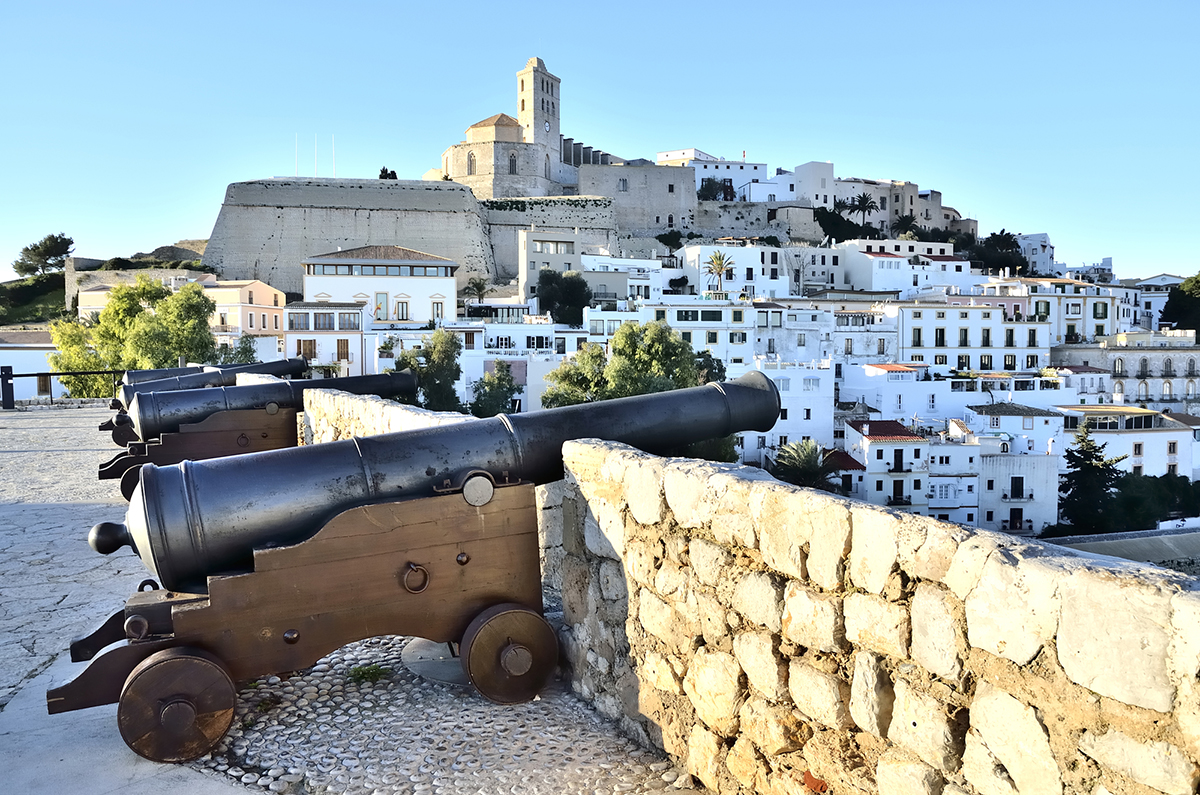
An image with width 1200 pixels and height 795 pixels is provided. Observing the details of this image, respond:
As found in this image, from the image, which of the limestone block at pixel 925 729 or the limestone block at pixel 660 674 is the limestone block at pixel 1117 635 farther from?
the limestone block at pixel 660 674

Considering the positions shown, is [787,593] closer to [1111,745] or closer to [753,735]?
[753,735]

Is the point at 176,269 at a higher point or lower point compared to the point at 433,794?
higher

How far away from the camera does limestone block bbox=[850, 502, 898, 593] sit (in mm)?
2004

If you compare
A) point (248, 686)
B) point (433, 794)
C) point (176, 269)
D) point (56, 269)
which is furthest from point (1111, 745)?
point (56, 269)

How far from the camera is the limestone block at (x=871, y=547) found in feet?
6.57

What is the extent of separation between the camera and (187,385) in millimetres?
8984

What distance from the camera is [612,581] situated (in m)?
3.09

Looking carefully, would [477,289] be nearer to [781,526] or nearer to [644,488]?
[644,488]

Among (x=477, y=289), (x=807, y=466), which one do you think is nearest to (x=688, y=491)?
(x=807, y=466)

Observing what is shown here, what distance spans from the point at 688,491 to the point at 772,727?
2.23 feet

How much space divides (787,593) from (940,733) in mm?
524

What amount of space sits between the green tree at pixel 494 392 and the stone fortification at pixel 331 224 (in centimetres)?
2962

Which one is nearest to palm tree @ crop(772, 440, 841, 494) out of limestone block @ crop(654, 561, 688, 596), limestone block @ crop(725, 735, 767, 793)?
limestone block @ crop(654, 561, 688, 596)

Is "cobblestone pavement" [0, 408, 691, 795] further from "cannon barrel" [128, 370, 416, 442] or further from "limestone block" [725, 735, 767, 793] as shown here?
"cannon barrel" [128, 370, 416, 442]
